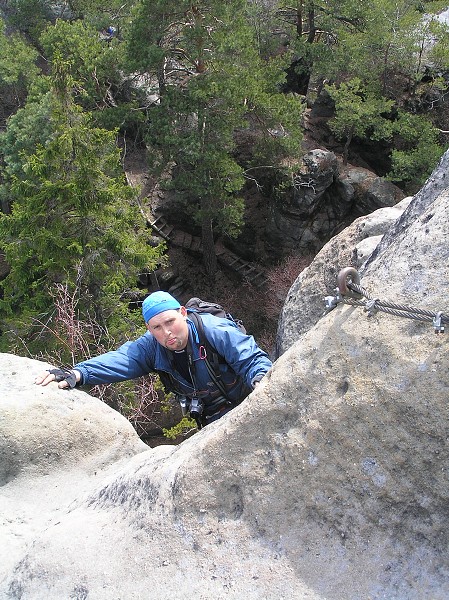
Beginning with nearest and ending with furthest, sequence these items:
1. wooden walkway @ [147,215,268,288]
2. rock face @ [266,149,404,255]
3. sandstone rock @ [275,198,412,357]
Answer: sandstone rock @ [275,198,412,357], rock face @ [266,149,404,255], wooden walkway @ [147,215,268,288]

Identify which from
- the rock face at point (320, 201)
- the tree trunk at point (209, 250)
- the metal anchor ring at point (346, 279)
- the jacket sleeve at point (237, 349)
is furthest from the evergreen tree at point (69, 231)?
the rock face at point (320, 201)

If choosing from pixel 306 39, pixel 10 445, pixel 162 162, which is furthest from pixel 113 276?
pixel 306 39

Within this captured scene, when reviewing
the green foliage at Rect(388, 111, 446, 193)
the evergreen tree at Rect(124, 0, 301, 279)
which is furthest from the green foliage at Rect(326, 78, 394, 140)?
the evergreen tree at Rect(124, 0, 301, 279)

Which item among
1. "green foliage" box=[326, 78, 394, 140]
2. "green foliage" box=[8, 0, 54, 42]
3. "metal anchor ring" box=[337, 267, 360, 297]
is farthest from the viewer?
"green foliage" box=[8, 0, 54, 42]

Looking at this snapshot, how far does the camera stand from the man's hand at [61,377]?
398 centimetres

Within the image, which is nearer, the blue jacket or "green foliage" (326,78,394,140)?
the blue jacket

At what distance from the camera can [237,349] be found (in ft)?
11.0

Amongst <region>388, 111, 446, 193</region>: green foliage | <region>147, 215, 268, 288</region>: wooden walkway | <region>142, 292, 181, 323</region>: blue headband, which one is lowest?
<region>147, 215, 268, 288</region>: wooden walkway

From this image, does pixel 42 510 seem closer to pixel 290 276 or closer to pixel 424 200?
pixel 424 200

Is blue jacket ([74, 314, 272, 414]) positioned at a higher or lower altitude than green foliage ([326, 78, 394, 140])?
lower

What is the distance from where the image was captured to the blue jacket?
132 inches

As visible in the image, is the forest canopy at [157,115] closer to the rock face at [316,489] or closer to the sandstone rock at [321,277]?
the sandstone rock at [321,277]

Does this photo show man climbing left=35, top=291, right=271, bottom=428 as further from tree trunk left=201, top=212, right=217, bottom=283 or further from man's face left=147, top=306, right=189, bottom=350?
tree trunk left=201, top=212, right=217, bottom=283

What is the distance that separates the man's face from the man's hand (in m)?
0.91
